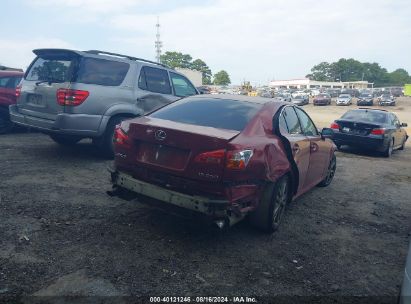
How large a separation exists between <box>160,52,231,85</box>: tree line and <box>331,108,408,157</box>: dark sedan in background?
11144 centimetres

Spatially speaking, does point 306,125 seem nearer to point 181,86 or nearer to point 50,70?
point 181,86

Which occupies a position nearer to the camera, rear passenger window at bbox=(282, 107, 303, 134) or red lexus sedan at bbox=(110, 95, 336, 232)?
red lexus sedan at bbox=(110, 95, 336, 232)

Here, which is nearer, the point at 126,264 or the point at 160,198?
the point at 126,264

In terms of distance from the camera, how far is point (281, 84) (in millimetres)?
149750

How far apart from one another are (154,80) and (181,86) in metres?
0.81

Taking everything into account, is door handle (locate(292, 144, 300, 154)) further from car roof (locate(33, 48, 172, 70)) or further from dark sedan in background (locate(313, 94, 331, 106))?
dark sedan in background (locate(313, 94, 331, 106))

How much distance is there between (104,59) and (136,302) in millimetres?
5218

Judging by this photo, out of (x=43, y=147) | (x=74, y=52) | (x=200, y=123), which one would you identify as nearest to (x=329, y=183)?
(x=200, y=123)

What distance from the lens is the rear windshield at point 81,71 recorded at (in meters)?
6.33

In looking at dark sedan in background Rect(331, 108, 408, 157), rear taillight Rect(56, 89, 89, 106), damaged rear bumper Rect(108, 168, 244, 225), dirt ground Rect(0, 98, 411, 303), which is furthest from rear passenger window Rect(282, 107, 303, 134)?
dark sedan in background Rect(331, 108, 408, 157)

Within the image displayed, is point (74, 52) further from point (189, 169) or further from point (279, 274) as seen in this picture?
point (279, 274)

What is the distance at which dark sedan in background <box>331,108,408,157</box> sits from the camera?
10.7 meters

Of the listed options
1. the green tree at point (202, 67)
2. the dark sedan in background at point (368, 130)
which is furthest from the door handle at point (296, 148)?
the green tree at point (202, 67)

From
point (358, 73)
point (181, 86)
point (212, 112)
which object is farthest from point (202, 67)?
point (212, 112)
